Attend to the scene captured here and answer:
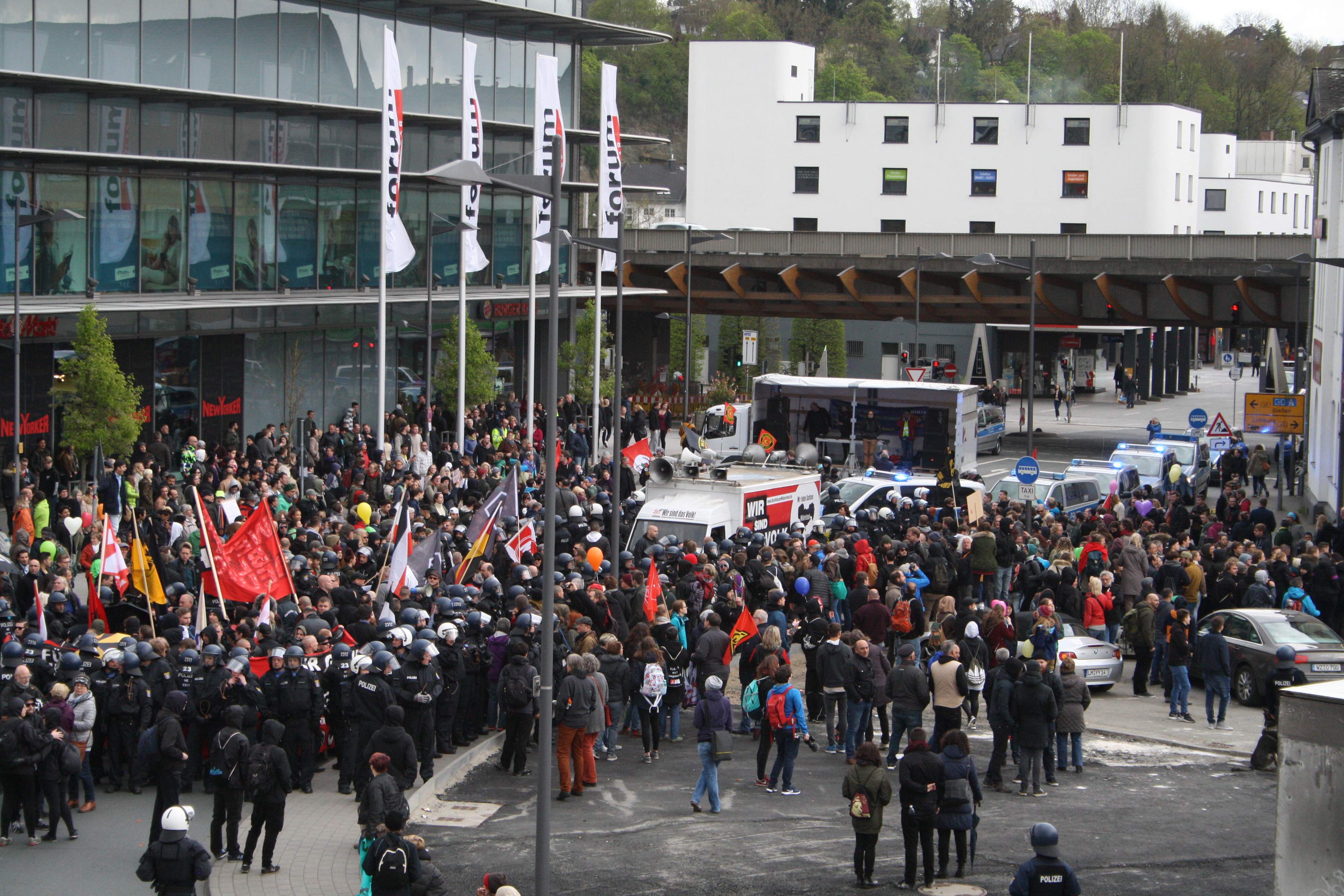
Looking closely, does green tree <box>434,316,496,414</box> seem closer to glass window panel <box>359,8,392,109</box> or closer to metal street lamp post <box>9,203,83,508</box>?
glass window panel <box>359,8,392,109</box>

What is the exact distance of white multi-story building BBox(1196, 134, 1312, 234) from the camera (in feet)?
288

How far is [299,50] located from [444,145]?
5.90 meters

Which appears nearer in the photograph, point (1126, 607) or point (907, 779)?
point (907, 779)

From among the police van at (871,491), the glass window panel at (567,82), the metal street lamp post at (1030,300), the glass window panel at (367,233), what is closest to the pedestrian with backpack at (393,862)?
the police van at (871,491)

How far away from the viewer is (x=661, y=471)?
2502 centimetres

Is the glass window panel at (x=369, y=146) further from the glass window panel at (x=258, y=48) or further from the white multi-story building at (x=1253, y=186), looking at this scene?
the white multi-story building at (x=1253, y=186)

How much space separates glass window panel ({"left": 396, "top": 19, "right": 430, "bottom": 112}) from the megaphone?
19.5 m

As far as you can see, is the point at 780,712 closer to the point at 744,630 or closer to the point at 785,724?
the point at 785,724

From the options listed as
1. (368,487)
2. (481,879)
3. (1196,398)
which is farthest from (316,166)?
(1196,398)

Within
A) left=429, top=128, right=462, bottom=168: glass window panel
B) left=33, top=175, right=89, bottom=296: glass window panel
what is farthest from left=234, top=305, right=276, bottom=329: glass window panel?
left=429, top=128, right=462, bottom=168: glass window panel

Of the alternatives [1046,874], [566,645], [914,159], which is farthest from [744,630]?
[914,159]

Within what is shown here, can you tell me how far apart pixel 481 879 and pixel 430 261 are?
24.1 metres

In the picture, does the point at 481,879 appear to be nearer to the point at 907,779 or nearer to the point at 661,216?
the point at 907,779

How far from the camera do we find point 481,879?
12.8m
